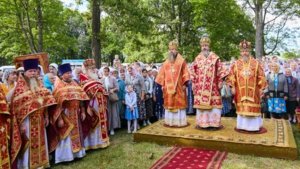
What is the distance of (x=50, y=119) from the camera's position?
605 cm

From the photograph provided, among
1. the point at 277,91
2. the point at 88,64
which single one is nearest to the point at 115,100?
the point at 88,64

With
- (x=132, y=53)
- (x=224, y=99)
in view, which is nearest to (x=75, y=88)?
(x=224, y=99)

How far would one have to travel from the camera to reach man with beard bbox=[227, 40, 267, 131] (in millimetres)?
7289

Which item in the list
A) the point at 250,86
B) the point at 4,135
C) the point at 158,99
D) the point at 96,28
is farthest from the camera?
the point at 96,28

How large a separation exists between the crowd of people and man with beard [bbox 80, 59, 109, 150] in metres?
0.02

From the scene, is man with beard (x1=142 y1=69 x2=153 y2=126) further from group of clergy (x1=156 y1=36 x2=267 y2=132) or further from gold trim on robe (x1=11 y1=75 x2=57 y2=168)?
gold trim on robe (x1=11 y1=75 x2=57 y2=168)

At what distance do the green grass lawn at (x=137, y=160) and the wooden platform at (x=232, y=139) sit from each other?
6.0 inches

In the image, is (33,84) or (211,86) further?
(211,86)

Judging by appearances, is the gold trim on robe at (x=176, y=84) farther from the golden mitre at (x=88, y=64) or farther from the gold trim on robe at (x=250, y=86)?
the golden mitre at (x=88, y=64)

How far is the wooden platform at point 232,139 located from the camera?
6.44 m

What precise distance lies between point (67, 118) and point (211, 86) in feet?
10.7

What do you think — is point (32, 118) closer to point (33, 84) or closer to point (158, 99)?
point (33, 84)

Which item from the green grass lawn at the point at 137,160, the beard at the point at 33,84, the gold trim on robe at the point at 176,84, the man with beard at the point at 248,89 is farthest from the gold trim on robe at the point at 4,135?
the man with beard at the point at 248,89

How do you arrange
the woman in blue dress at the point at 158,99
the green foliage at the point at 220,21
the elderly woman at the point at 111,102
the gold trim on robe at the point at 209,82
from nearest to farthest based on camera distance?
the gold trim on robe at the point at 209,82 → the elderly woman at the point at 111,102 → the woman in blue dress at the point at 158,99 → the green foliage at the point at 220,21
